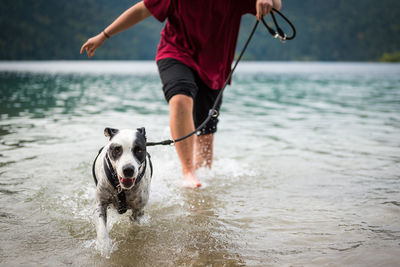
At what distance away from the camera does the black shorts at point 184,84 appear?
402cm

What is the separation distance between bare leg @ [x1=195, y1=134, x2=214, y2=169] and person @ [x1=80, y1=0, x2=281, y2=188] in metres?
0.44

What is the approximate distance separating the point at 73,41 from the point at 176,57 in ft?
520

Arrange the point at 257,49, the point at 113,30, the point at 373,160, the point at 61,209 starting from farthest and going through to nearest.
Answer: the point at 257,49 → the point at 373,160 → the point at 113,30 → the point at 61,209

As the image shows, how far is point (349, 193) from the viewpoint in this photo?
166 inches

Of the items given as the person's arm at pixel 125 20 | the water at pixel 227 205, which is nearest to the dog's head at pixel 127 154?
the water at pixel 227 205

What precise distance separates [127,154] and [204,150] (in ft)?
7.62

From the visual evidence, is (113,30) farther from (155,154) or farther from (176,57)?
(155,154)

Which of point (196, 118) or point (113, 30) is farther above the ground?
point (113, 30)

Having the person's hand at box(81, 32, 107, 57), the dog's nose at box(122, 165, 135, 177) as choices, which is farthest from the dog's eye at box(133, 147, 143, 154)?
the person's hand at box(81, 32, 107, 57)

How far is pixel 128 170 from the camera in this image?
8.40 feet

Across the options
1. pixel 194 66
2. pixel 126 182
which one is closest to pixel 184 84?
pixel 194 66

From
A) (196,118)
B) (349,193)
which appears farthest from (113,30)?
(349,193)

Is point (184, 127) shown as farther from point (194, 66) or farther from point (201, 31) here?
point (201, 31)

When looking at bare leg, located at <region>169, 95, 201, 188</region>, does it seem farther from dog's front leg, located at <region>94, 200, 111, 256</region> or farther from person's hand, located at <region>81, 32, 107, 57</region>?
dog's front leg, located at <region>94, 200, 111, 256</region>
